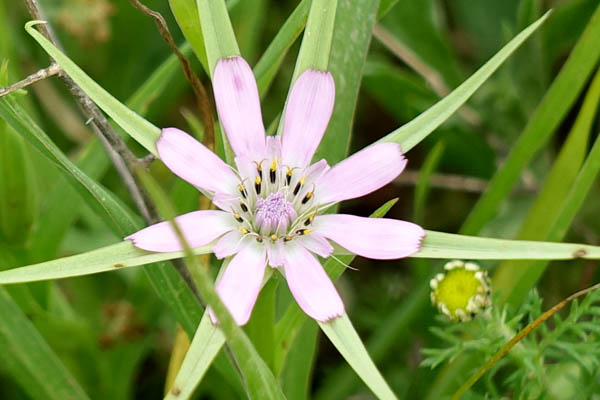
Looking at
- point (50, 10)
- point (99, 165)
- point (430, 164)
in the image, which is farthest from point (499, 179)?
point (50, 10)

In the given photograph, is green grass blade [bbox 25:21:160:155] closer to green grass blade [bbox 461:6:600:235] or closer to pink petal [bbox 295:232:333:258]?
pink petal [bbox 295:232:333:258]

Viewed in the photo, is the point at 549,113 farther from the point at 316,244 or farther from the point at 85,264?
the point at 85,264

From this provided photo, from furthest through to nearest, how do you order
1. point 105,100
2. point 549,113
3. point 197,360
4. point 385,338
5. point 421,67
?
point 421,67 < point 385,338 < point 549,113 < point 105,100 < point 197,360

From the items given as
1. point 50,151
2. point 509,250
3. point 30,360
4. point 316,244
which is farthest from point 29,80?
point 509,250

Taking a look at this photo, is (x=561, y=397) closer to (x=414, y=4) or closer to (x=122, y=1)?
(x=414, y=4)

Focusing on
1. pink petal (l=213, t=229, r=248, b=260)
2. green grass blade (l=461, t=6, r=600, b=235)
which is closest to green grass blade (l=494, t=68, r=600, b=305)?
green grass blade (l=461, t=6, r=600, b=235)

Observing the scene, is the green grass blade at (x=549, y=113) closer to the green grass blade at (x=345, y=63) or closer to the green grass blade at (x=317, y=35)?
the green grass blade at (x=345, y=63)
